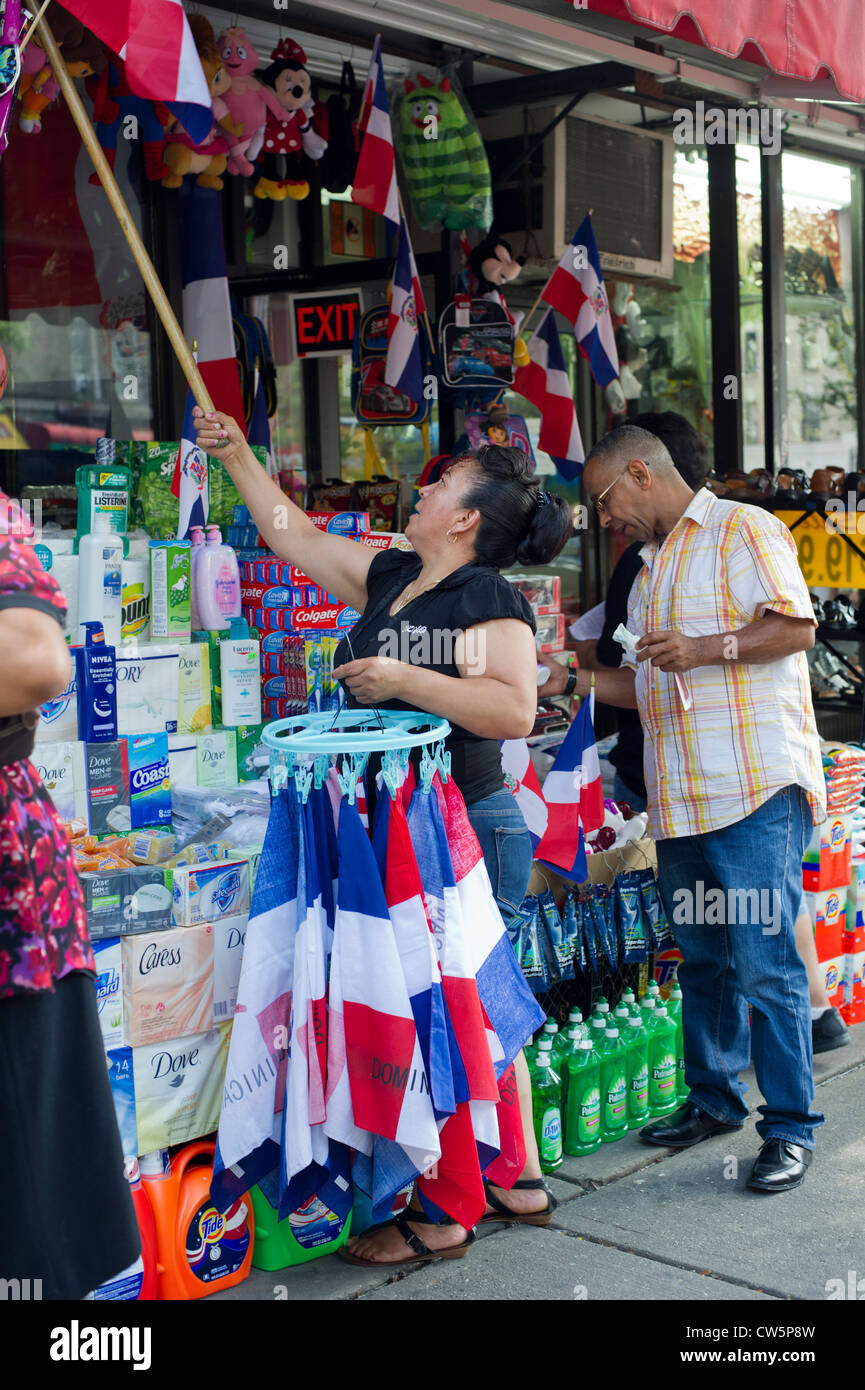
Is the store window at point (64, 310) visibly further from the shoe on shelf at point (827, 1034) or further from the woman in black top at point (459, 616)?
the shoe on shelf at point (827, 1034)

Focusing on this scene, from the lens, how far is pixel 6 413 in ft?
17.9

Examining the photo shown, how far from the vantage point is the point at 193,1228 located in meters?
3.30

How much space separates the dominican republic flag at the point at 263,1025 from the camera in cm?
316

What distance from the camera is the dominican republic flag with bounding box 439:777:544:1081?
3330mm

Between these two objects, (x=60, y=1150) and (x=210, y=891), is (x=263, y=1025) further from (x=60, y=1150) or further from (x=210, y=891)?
(x=60, y=1150)

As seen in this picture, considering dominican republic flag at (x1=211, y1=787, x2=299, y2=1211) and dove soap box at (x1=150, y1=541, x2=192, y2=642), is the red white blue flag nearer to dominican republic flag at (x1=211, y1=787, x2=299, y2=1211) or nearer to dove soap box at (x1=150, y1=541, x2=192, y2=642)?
dove soap box at (x1=150, y1=541, x2=192, y2=642)

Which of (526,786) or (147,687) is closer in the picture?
(147,687)

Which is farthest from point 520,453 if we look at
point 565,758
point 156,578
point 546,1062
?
point 546,1062

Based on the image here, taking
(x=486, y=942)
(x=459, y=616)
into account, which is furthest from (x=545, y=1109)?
(x=459, y=616)

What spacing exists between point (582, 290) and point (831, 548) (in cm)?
154

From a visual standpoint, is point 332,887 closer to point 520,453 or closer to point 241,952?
point 241,952

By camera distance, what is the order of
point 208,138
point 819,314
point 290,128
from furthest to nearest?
point 819,314 → point 290,128 → point 208,138


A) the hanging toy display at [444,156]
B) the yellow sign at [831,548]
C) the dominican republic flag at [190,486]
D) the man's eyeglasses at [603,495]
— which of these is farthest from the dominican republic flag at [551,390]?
the dominican republic flag at [190,486]

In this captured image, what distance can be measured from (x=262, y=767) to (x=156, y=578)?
60cm
